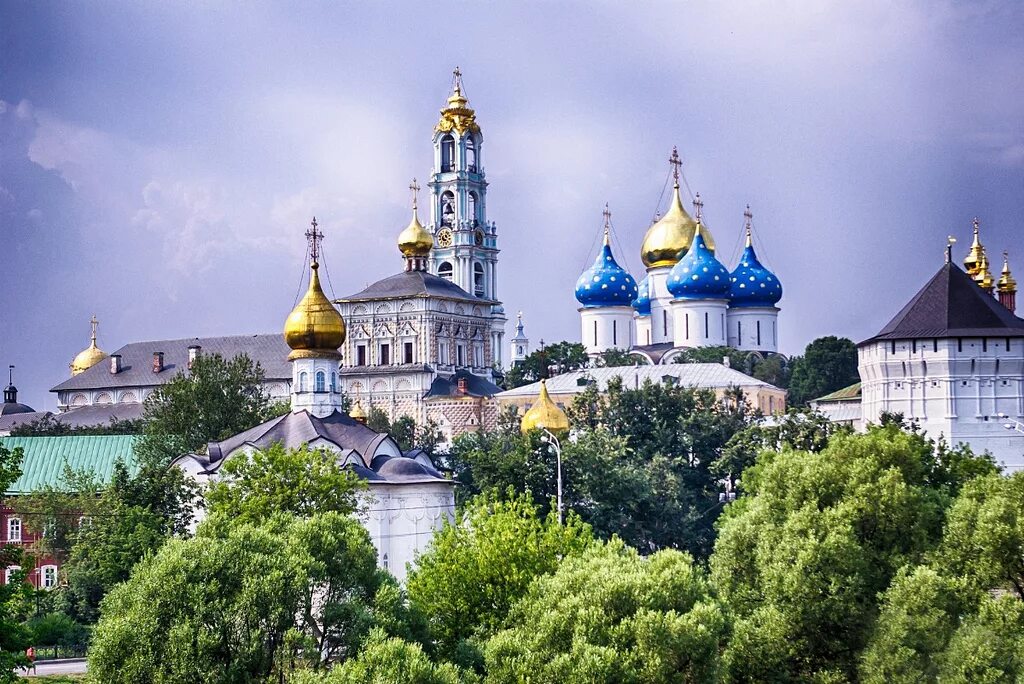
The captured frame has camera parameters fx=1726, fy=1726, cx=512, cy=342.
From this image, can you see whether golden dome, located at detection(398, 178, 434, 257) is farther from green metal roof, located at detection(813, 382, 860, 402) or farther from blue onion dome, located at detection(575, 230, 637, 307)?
green metal roof, located at detection(813, 382, 860, 402)

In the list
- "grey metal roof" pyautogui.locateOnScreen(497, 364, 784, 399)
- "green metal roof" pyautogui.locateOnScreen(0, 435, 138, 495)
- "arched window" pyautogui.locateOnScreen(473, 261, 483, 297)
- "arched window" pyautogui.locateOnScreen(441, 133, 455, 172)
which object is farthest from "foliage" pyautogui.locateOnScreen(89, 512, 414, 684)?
"arched window" pyautogui.locateOnScreen(441, 133, 455, 172)

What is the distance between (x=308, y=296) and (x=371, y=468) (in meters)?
5.16

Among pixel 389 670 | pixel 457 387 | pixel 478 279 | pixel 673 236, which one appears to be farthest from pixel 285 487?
pixel 478 279

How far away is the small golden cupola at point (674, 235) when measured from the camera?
257 ft

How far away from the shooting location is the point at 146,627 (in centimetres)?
2289

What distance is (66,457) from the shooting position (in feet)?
150

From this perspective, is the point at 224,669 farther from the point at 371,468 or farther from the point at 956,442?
the point at 956,442

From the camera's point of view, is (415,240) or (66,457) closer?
(66,457)

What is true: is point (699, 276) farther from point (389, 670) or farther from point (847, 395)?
point (389, 670)

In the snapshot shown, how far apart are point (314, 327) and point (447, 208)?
49.1 metres

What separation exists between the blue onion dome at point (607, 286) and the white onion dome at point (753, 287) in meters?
4.88

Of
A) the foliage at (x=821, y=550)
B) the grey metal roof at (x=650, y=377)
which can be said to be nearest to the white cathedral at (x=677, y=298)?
the grey metal roof at (x=650, y=377)

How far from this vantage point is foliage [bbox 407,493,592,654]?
2648 cm

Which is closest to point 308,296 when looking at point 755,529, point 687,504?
point 687,504
